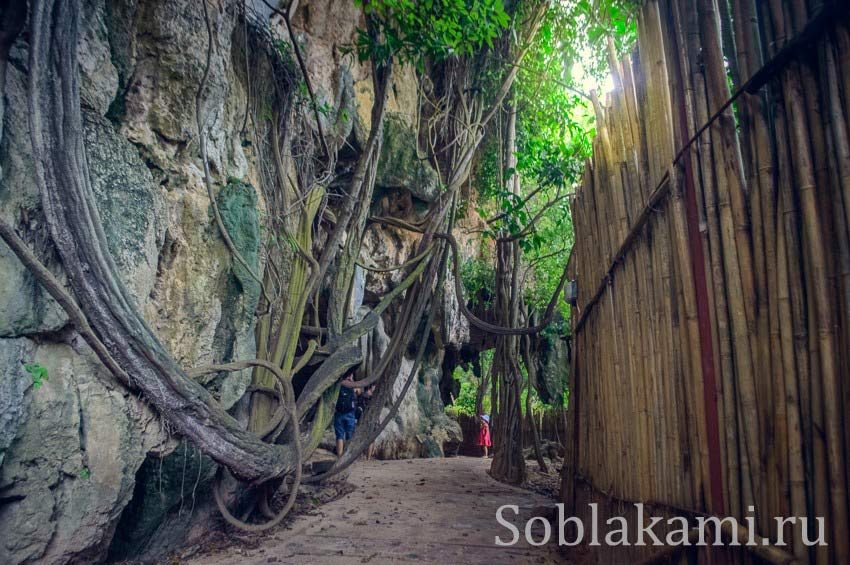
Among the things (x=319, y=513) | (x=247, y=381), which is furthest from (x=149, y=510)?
(x=319, y=513)

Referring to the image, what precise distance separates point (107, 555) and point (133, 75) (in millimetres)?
→ 2588

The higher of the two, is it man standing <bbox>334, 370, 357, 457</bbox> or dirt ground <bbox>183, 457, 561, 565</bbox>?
man standing <bbox>334, 370, 357, 457</bbox>

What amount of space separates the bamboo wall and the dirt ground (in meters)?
1.14

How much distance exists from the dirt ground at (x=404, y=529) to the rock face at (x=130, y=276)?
26.8 inches

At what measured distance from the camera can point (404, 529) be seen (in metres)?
3.54

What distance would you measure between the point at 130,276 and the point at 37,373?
0.67m

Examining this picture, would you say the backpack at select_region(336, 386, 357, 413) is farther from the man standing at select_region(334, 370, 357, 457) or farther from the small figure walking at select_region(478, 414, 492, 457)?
the small figure walking at select_region(478, 414, 492, 457)

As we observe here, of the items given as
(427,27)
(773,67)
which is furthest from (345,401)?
(773,67)

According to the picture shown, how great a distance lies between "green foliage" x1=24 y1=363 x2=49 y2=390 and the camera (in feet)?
6.95

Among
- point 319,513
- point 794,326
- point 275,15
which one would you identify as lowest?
point 319,513

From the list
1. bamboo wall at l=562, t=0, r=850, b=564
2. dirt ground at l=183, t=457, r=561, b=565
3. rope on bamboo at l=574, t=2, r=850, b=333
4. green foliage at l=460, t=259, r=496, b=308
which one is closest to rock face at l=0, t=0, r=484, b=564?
dirt ground at l=183, t=457, r=561, b=565

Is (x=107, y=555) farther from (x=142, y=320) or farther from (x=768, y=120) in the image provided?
(x=768, y=120)

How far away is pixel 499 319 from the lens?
6.44 meters

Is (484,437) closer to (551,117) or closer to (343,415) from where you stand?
(343,415)
